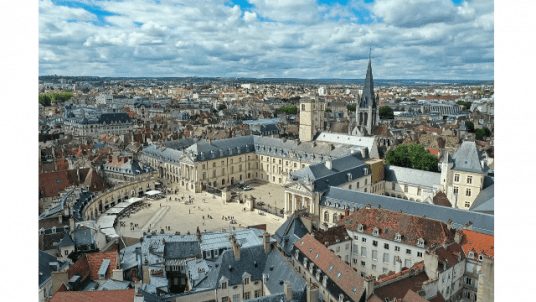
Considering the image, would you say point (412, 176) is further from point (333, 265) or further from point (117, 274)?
point (117, 274)

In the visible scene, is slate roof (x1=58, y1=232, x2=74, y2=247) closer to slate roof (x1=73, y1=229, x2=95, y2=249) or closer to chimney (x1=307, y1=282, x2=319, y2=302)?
slate roof (x1=73, y1=229, x2=95, y2=249)

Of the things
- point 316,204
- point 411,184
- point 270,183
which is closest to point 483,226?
point 316,204

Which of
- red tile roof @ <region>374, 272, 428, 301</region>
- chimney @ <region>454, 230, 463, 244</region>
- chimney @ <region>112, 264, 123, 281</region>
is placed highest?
chimney @ <region>454, 230, 463, 244</region>

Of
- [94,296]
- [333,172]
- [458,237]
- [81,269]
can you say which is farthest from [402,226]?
[81,269]

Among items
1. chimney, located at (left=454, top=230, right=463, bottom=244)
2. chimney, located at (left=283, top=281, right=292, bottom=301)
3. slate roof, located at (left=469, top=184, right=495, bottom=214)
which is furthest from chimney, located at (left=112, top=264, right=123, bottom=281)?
slate roof, located at (left=469, top=184, right=495, bottom=214)

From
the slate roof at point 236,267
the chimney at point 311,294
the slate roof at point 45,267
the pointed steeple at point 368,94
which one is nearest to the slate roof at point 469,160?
the slate roof at point 236,267

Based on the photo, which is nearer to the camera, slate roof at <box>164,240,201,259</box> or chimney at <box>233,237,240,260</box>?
chimney at <box>233,237,240,260</box>

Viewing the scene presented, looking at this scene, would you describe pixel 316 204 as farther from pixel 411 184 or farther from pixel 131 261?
pixel 131 261
